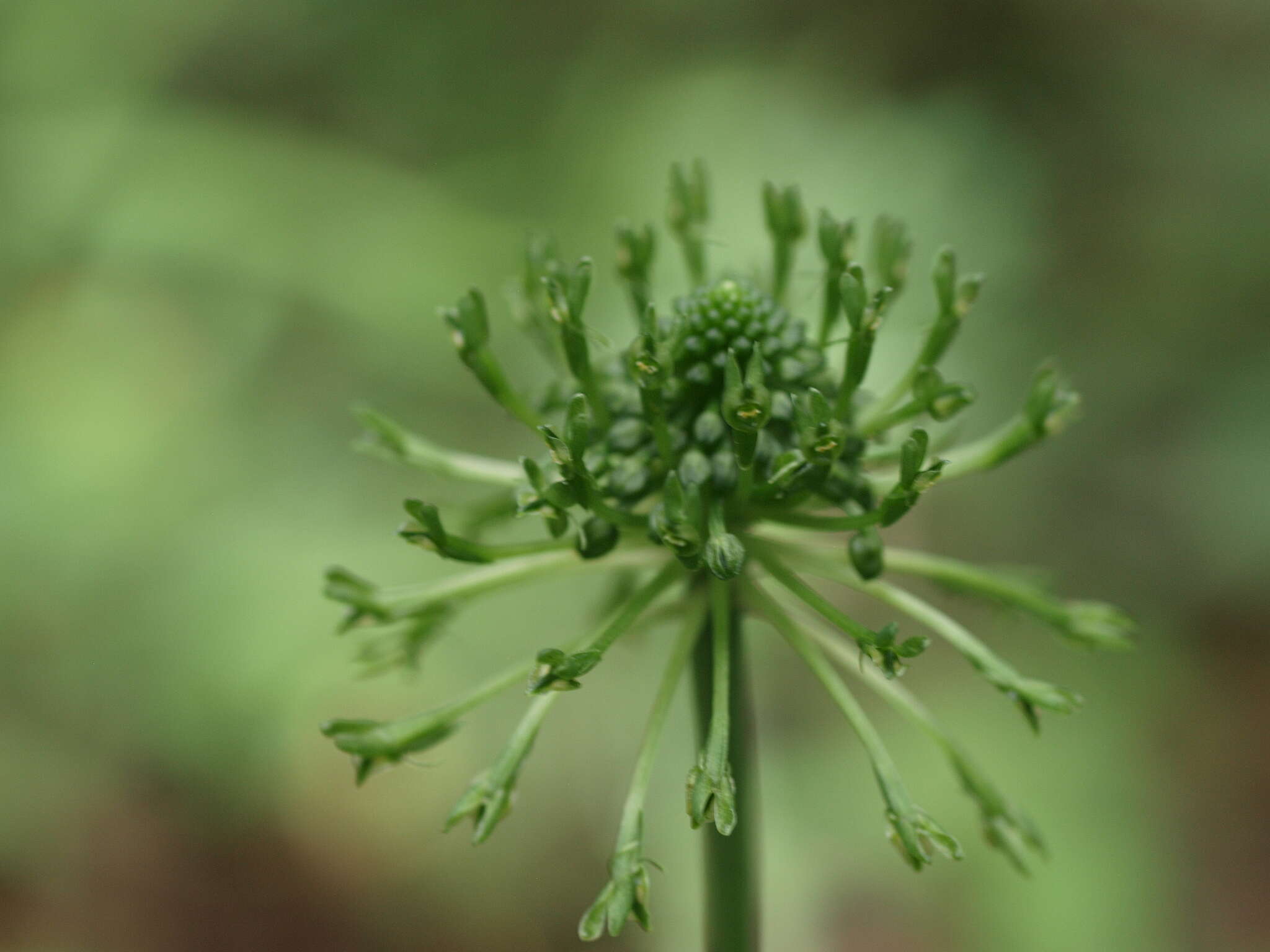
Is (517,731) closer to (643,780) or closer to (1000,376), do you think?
(643,780)

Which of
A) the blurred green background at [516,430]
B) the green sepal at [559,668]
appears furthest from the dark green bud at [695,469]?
the blurred green background at [516,430]

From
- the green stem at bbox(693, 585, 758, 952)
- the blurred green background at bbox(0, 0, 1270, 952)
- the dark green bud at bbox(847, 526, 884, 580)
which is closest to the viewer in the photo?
the dark green bud at bbox(847, 526, 884, 580)

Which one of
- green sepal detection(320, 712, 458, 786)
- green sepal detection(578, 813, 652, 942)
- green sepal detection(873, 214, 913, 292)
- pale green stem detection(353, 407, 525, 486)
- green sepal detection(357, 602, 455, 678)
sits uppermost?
green sepal detection(873, 214, 913, 292)

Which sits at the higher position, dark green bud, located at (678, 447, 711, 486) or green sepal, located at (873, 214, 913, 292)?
green sepal, located at (873, 214, 913, 292)

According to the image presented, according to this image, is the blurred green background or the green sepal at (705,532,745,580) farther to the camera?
the blurred green background

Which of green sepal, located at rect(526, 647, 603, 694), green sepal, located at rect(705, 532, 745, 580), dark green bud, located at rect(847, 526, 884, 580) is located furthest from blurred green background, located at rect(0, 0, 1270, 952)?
green sepal, located at rect(526, 647, 603, 694)

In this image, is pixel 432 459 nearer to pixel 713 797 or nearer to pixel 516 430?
pixel 713 797

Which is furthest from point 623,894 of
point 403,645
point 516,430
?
point 516,430

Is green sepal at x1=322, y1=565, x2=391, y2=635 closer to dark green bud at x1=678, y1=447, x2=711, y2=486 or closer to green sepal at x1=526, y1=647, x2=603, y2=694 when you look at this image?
green sepal at x1=526, y1=647, x2=603, y2=694
